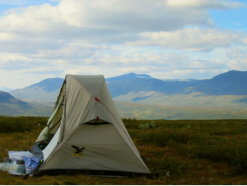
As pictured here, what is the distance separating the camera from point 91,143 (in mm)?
7875

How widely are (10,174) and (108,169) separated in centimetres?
281

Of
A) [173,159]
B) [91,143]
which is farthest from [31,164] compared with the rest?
[173,159]

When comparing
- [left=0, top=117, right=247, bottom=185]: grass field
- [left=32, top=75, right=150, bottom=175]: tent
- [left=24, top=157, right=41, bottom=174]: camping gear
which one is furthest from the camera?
[left=32, top=75, right=150, bottom=175]: tent

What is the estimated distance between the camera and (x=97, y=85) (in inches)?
357

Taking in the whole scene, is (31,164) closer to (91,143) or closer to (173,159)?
(91,143)

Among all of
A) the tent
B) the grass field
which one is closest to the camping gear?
the tent

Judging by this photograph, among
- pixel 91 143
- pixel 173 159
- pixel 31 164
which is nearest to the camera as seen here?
pixel 31 164

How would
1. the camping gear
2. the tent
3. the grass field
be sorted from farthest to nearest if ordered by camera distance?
the tent < the camping gear < the grass field

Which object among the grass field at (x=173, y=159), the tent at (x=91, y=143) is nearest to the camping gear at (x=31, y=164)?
the tent at (x=91, y=143)

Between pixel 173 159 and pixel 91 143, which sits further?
pixel 173 159

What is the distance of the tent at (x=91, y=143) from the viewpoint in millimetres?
7613

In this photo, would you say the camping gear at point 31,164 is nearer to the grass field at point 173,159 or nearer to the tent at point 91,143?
the tent at point 91,143

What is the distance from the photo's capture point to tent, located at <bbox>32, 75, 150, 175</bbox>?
7613 mm

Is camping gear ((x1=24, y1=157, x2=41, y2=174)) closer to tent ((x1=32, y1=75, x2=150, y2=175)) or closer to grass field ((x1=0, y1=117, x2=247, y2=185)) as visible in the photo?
tent ((x1=32, y1=75, x2=150, y2=175))
